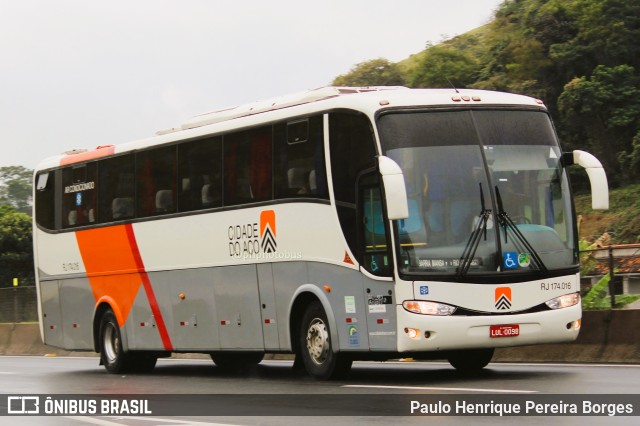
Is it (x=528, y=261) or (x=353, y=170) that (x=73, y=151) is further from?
(x=528, y=261)

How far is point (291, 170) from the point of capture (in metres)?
17.2

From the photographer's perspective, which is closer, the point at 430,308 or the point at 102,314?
the point at 430,308

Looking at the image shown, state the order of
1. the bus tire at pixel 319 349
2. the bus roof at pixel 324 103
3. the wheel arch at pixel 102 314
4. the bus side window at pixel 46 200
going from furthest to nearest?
the bus side window at pixel 46 200
the wheel arch at pixel 102 314
the bus tire at pixel 319 349
the bus roof at pixel 324 103

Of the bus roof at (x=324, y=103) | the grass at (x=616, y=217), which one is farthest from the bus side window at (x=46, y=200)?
the grass at (x=616, y=217)

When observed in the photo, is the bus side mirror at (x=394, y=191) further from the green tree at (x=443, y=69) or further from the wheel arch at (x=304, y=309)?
the green tree at (x=443, y=69)

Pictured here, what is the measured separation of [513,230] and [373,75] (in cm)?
11495

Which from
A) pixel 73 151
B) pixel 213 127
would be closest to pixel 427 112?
pixel 213 127

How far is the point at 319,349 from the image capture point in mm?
16719

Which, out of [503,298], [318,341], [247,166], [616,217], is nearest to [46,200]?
[247,166]

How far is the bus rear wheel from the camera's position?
22.2 metres

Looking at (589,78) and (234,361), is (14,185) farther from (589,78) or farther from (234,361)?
(234,361)

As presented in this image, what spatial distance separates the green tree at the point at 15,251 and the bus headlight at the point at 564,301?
78.4 metres

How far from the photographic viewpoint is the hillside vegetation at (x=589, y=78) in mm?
95438

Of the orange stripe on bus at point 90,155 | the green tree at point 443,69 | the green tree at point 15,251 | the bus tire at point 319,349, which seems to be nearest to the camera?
the bus tire at point 319,349
